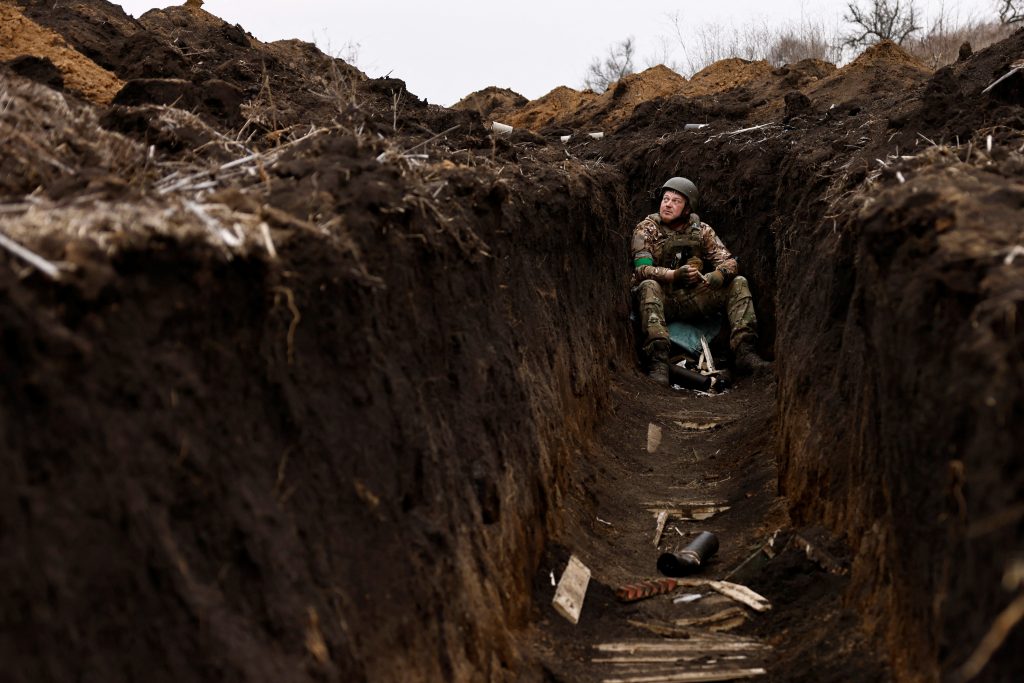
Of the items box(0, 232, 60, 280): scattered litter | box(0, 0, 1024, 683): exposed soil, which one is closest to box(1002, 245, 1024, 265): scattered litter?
box(0, 0, 1024, 683): exposed soil

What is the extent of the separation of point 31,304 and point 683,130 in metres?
12.9

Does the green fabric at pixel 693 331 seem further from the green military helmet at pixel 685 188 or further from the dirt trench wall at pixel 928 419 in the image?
the dirt trench wall at pixel 928 419

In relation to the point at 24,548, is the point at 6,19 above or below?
above

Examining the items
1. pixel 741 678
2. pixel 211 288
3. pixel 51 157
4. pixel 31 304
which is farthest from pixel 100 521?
pixel 741 678

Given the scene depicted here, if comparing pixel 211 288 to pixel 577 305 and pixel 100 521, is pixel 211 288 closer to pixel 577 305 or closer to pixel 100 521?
pixel 100 521

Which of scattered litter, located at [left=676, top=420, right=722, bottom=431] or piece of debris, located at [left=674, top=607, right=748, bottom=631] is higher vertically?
piece of debris, located at [left=674, top=607, right=748, bottom=631]

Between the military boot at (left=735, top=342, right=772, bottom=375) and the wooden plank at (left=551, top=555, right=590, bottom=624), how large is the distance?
5676 millimetres

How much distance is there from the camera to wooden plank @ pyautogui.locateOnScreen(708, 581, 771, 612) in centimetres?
527

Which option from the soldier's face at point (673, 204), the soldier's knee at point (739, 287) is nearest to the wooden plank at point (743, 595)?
the soldier's knee at point (739, 287)

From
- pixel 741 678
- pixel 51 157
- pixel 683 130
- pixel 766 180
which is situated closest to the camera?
pixel 51 157

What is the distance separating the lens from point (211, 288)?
9.77ft

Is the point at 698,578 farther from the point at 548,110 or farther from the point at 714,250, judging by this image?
the point at 548,110

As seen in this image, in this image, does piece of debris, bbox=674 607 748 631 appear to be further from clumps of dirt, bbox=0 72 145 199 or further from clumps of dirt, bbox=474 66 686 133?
clumps of dirt, bbox=474 66 686 133

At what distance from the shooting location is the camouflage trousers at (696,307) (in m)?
11.2
